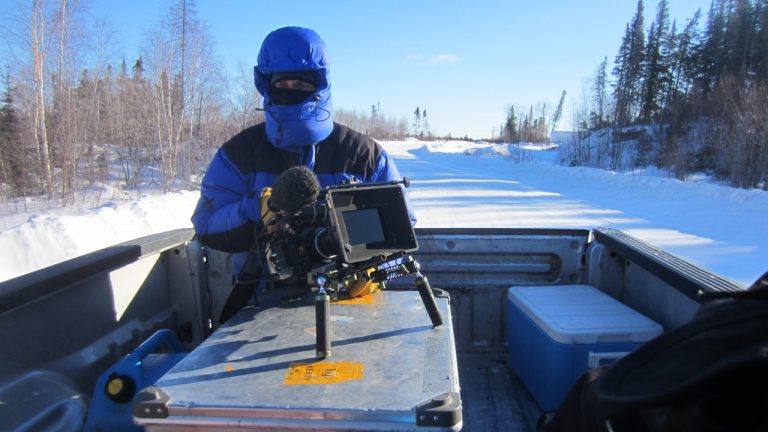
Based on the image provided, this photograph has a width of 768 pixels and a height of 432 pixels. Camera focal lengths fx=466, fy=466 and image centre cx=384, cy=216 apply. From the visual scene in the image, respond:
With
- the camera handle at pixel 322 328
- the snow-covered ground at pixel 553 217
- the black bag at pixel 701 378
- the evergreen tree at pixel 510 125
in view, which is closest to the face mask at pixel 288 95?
the camera handle at pixel 322 328

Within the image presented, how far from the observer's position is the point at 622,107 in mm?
38750

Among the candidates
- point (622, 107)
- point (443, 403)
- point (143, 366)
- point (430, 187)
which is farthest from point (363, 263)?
point (622, 107)

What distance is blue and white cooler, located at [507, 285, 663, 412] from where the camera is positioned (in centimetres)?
213

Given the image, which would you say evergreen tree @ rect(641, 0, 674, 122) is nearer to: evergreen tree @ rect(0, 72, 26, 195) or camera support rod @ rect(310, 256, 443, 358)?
evergreen tree @ rect(0, 72, 26, 195)

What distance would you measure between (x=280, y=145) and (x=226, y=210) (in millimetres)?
431

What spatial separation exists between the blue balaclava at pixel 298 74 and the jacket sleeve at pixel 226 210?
0.28 m

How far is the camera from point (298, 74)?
2.31 m

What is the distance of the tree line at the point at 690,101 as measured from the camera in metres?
21.9

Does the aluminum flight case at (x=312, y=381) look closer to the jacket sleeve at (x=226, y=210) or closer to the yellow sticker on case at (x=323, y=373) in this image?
the yellow sticker on case at (x=323, y=373)

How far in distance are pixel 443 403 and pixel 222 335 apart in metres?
0.92

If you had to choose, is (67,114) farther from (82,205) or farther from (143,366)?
(143,366)

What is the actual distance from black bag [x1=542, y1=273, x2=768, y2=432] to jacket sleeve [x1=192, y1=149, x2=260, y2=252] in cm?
147

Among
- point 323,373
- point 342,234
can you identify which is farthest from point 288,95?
point 323,373

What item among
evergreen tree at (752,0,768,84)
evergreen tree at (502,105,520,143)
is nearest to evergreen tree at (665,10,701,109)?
evergreen tree at (752,0,768,84)
